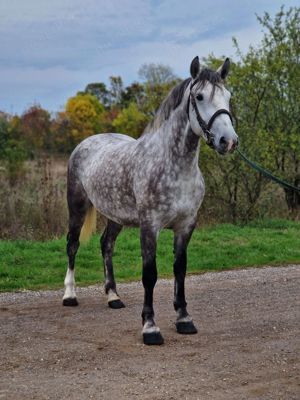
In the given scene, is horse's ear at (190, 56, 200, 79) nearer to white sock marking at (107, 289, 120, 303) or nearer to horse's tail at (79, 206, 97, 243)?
horse's tail at (79, 206, 97, 243)

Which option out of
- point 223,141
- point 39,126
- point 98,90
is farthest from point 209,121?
point 98,90

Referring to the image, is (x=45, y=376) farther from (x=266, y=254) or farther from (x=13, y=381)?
(x=266, y=254)

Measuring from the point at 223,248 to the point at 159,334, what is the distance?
473 centimetres

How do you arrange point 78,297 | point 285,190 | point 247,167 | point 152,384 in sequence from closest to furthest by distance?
point 152,384
point 78,297
point 247,167
point 285,190

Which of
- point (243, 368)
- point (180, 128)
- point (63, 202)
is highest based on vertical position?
point (180, 128)

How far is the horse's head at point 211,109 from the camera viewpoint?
4.47m

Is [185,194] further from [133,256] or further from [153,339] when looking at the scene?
[133,256]

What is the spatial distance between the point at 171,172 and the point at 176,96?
0.70m

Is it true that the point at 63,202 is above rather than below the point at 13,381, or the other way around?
above

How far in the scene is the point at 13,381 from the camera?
421cm

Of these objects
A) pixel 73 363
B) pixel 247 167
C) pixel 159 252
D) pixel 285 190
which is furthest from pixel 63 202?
pixel 73 363

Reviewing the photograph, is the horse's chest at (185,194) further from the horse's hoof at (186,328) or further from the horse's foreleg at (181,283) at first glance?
the horse's hoof at (186,328)

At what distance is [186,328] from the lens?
5.36 m

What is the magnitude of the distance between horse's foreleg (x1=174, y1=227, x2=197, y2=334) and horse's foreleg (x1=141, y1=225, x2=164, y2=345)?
13.8 inches
